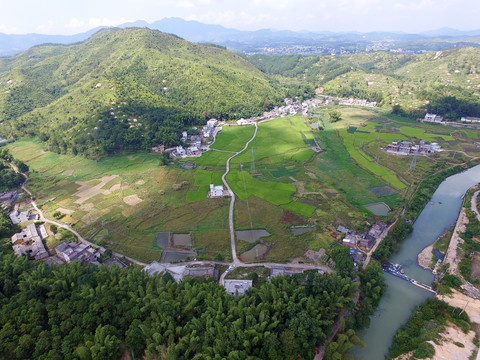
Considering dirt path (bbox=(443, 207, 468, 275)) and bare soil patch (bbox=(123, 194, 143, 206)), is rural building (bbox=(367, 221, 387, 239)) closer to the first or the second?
dirt path (bbox=(443, 207, 468, 275))

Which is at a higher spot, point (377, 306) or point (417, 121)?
point (417, 121)

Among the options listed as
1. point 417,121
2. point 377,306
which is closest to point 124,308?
point 377,306

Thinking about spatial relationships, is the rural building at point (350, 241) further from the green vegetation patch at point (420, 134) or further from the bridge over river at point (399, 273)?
the green vegetation patch at point (420, 134)

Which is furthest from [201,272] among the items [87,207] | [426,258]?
[426,258]

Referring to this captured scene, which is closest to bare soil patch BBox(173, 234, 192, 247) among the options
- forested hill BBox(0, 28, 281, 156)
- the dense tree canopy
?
the dense tree canopy

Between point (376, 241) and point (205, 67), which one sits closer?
point (376, 241)

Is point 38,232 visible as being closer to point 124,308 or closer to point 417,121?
point 124,308
